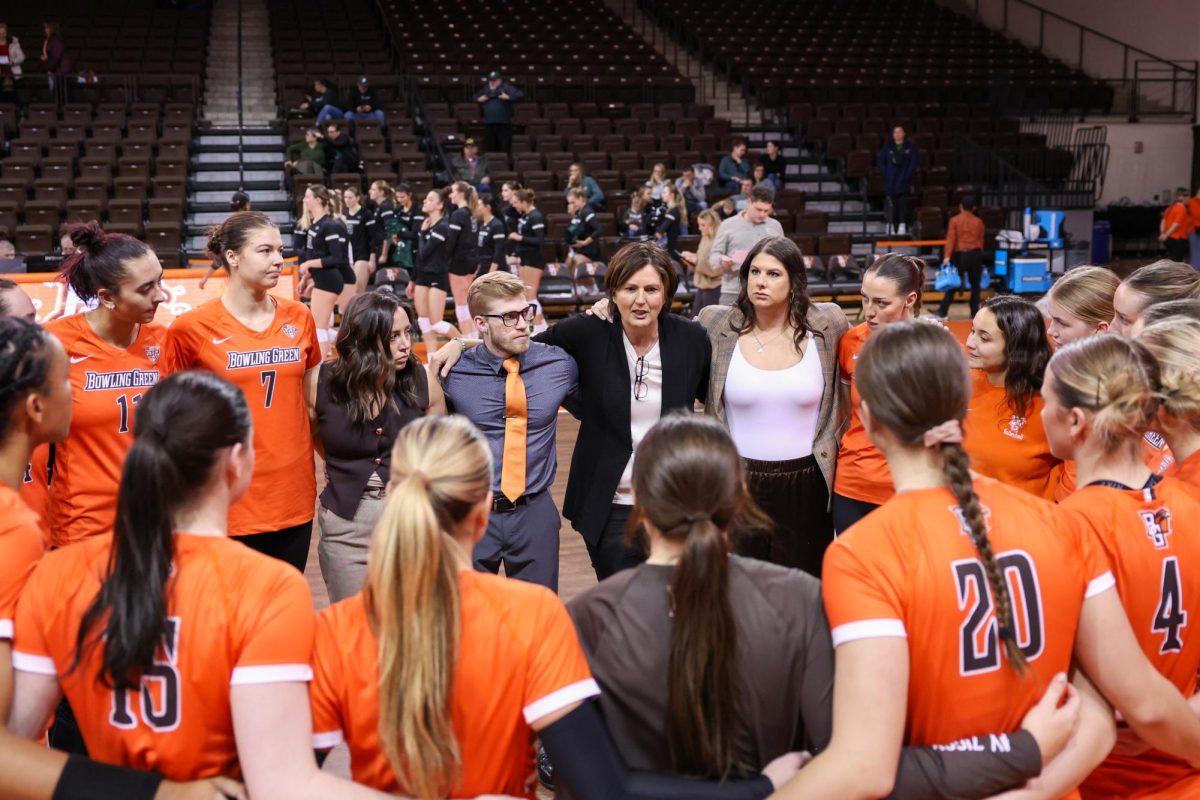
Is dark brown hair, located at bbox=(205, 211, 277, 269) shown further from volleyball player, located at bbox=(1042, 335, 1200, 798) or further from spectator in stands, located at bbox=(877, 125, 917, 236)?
spectator in stands, located at bbox=(877, 125, 917, 236)

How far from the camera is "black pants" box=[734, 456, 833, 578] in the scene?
3553 mm

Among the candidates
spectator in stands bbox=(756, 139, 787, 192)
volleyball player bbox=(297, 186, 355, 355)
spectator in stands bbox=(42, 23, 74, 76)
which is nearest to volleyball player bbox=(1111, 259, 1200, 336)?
volleyball player bbox=(297, 186, 355, 355)

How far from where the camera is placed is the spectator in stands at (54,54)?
15711mm

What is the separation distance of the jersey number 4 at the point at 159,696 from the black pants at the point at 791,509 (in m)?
2.02

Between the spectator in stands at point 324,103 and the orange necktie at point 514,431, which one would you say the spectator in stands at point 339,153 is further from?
the orange necktie at point 514,431

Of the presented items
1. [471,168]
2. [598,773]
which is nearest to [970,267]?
[471,168]

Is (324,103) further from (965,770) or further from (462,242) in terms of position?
(965,770)

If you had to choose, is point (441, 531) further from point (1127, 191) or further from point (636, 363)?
point (1127, 191)

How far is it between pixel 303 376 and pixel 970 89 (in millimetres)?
17270

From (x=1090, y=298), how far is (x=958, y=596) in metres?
1.89

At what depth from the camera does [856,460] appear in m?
3.55

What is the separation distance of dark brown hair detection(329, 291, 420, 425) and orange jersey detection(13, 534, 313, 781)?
1.56 m

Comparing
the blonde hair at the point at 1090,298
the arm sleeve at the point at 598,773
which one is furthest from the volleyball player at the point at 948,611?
the blonde hair at the point at 1090,298

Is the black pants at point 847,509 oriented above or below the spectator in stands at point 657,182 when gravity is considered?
below
